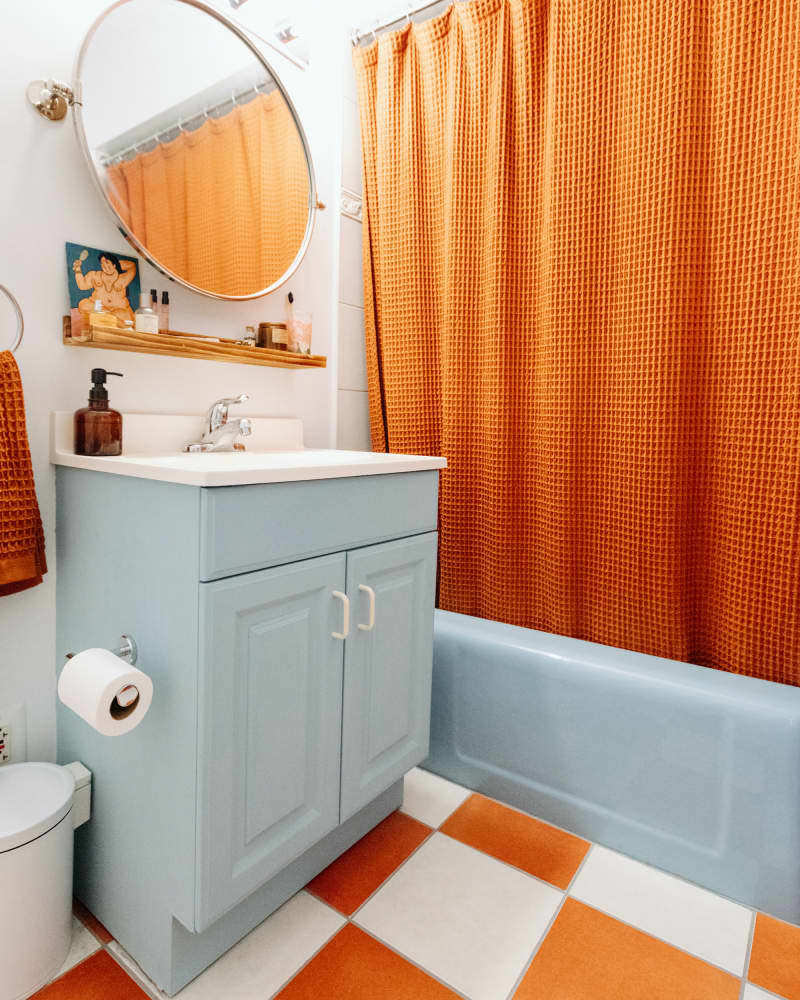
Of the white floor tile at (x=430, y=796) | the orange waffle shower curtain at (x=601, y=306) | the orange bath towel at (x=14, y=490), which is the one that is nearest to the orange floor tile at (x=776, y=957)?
the orange waffle shower curtain at (x=601, y=306)

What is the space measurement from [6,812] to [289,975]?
0.53 m

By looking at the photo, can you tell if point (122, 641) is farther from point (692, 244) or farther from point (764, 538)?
point (692, 244)

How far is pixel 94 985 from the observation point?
3.28 feet

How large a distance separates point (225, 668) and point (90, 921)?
0.63 metres

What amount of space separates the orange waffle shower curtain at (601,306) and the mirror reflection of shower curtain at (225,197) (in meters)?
0.31

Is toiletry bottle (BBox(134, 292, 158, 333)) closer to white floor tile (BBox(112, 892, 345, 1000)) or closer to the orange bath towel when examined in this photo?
the orange bath towel

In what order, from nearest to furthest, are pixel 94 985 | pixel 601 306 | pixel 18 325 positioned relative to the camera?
pixel 94 985, pixel 18 325, pixel 601 306

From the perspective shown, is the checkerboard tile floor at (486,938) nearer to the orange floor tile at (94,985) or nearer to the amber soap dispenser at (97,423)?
the orange floor tile at (94,985)

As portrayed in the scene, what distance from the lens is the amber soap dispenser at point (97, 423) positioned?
1126 mm

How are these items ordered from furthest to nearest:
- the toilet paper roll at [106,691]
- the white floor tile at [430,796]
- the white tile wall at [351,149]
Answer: the white tile wall at [351,149]
the white floor tile at [430,796]
the toilet paper roll at [106,691]

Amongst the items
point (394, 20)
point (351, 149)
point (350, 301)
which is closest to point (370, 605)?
point (350, 301)

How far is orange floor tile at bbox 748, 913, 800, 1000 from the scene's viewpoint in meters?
1.02

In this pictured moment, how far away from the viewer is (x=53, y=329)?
1.16 m

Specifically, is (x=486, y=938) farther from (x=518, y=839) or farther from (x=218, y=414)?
(x=218, y=414)
